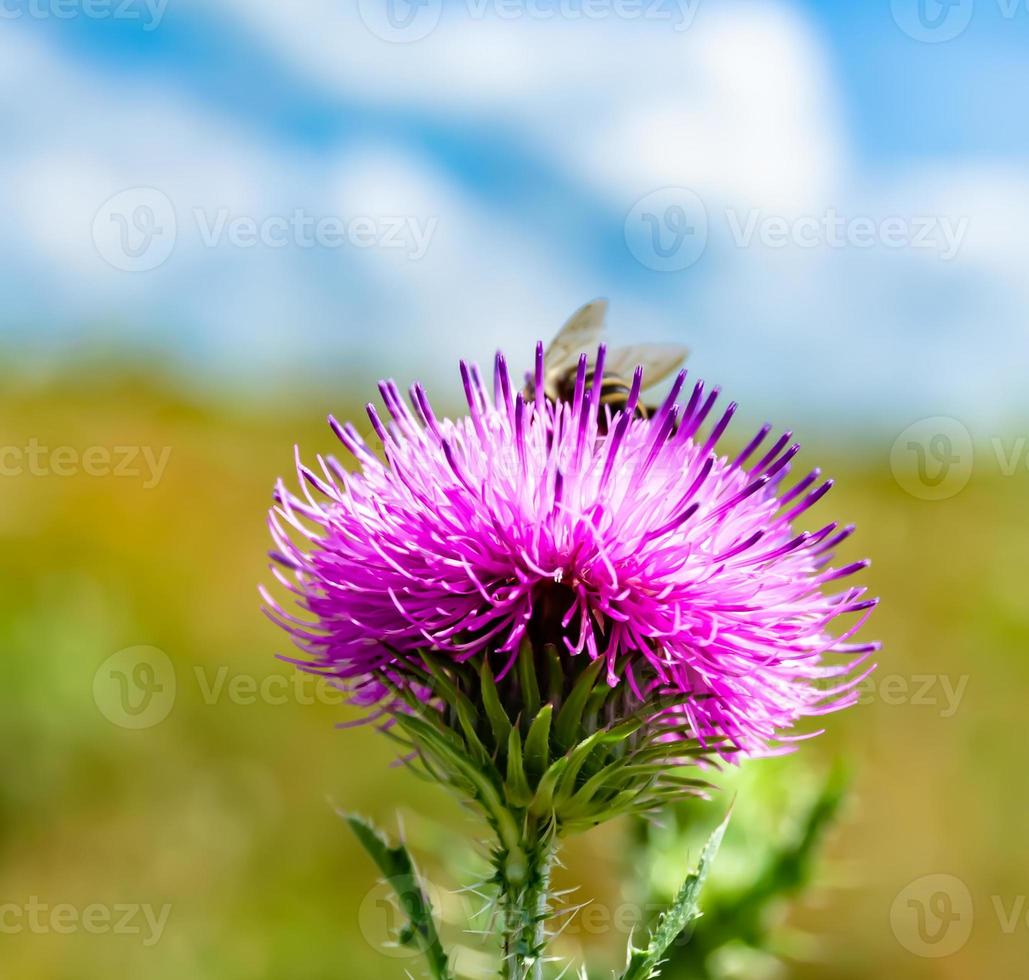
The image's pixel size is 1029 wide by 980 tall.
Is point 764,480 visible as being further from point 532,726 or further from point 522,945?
point 522,945

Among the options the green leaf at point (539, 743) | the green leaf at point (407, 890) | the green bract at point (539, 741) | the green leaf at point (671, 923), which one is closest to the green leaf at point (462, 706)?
the green bract at point (539, 741)

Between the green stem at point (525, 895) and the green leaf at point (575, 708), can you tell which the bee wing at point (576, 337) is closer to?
the green leaf at point (575, 708)

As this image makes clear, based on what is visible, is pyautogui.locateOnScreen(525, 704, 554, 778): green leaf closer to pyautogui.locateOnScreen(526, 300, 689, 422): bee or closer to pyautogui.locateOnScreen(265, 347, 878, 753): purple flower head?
pyautogui.locateOnScreen(265, 347, 878, 753): purple flower head

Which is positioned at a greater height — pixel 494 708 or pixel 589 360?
pixel 589 360

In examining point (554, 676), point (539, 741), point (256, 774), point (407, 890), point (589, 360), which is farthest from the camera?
point (256, 774)

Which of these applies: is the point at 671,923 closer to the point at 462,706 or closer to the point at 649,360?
the point at 462,706

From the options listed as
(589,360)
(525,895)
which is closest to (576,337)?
(589,360)
